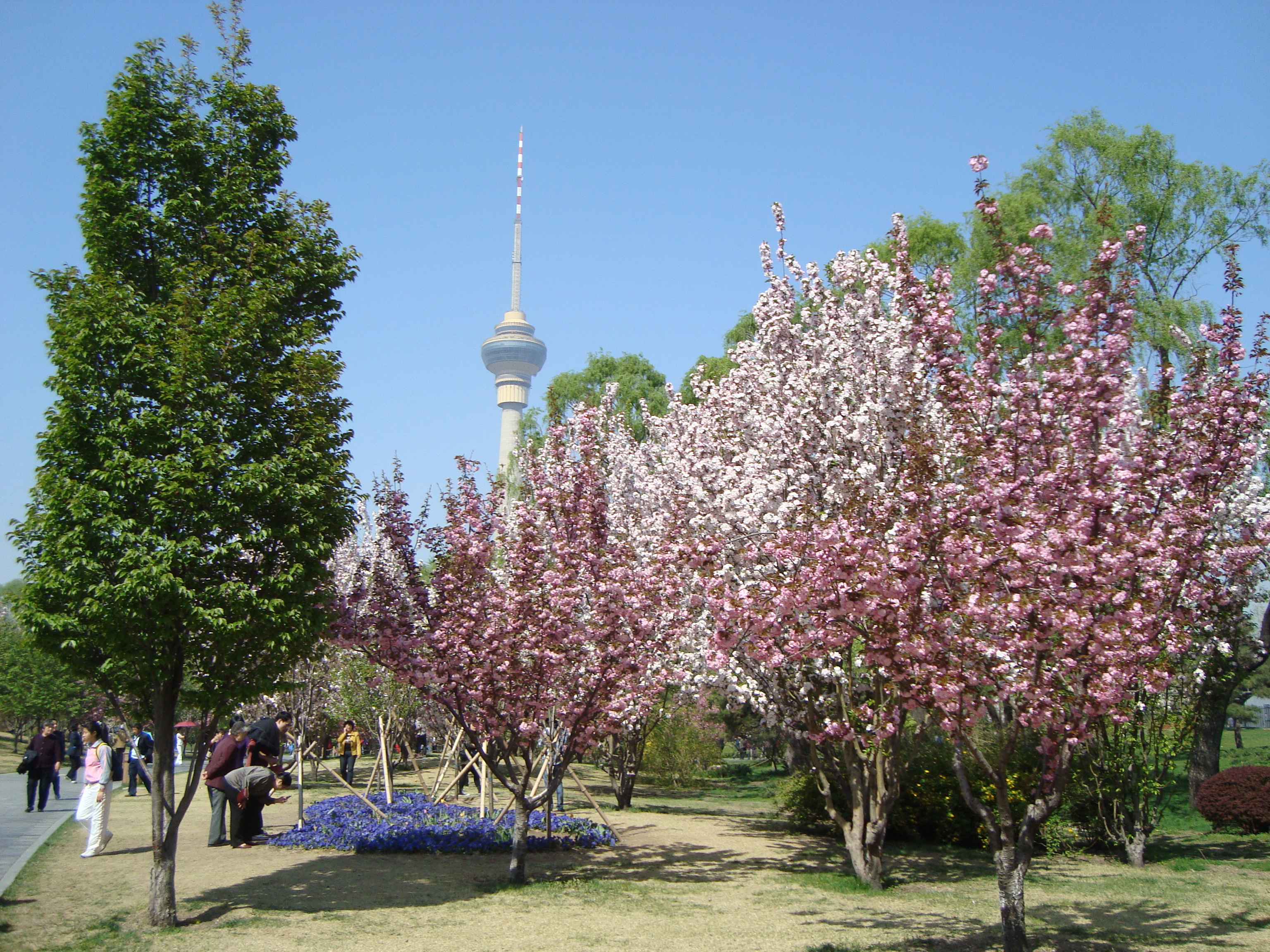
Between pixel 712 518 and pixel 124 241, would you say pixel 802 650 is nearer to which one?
pixel 712 518

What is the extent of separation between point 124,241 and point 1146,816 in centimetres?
1515

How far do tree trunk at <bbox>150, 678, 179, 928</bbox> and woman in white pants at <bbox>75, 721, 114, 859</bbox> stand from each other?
465 cm

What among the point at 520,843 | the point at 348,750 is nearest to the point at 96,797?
the point at 520,843

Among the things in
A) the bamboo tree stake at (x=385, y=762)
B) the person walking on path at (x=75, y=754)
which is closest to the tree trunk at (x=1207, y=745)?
the bamboo tree stake at (x=385, y=762)

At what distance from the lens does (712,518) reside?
34.0 ft

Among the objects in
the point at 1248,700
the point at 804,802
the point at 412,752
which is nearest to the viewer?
the point at 804,802

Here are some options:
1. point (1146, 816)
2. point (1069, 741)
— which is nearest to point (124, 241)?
point (1069, 741)

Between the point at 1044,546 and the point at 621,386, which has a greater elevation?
the point at 621,386

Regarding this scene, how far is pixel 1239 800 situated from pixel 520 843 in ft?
38.0

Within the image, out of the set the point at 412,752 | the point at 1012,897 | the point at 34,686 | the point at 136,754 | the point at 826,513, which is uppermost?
the point at 826,513

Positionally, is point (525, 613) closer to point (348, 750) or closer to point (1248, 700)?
point (348, 750)

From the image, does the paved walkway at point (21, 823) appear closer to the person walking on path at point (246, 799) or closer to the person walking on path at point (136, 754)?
the person walking on path at point (136, 754)

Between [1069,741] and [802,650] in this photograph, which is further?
[802,650]

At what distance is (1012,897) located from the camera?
280 inches
